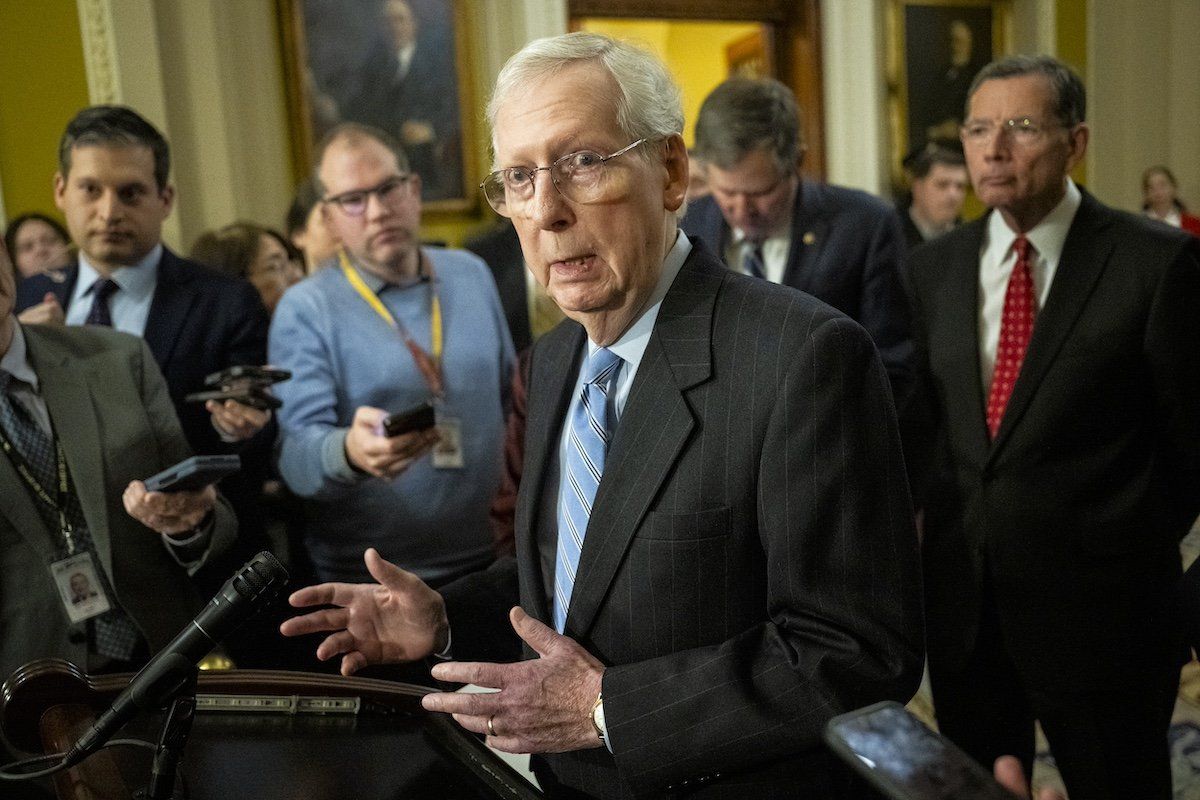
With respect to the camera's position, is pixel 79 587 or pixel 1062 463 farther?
pixel 1062 463

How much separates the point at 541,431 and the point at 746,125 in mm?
1644

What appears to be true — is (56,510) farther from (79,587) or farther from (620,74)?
(620,74)

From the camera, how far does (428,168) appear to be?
7129 mm

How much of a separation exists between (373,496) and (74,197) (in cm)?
108

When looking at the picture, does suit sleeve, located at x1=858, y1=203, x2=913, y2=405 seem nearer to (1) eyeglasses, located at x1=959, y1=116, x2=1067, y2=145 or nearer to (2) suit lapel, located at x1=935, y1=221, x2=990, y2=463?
(2) suit lapel, located at x1=935, y1=221, x2=990, y2=463

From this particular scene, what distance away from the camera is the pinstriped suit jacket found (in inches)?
49.9

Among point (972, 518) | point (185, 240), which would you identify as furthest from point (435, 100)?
point (972, 518)

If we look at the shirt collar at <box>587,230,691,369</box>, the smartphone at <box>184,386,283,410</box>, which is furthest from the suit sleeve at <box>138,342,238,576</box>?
the shirt collar at <box>587,230,691,369</box>

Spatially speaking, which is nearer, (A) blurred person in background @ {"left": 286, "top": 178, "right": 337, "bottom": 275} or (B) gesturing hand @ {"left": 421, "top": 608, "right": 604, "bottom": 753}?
(B) gesturing hand @ {"left": 421, "top": 608, "right": 604, "bottom": 753}

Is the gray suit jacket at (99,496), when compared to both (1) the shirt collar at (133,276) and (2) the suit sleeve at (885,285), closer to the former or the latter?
(1) the shirt collar at (133,276)

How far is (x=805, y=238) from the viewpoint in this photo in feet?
10.2

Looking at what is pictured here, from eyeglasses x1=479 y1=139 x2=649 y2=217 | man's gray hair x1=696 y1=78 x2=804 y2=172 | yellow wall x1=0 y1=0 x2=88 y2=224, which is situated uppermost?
yellow wall x1=0 y1=0 x2=88 y2=224

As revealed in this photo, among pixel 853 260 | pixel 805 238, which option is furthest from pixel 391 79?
pixel 853 260

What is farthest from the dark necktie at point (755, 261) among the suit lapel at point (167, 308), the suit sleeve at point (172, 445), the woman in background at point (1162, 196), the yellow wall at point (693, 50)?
the woman in background at point (1162, 196)
